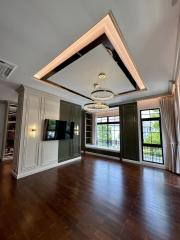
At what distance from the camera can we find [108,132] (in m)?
7.55

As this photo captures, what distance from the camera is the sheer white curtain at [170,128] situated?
14.5ft

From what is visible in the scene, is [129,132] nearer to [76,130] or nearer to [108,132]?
[108,132]

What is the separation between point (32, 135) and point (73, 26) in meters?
3.60

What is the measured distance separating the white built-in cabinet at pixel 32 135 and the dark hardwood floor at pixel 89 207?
544mm

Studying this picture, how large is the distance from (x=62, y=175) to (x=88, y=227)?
2.37m

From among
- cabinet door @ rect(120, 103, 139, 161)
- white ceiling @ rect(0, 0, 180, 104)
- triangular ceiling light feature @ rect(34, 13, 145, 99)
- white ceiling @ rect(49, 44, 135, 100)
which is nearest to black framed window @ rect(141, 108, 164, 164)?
cabinet door @ rect(120, 103, 139, 161)

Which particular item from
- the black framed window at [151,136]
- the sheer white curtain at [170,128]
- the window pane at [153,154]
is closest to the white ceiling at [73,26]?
the sheer white curtain at [170,128]

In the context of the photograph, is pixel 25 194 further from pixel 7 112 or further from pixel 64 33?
pixel 7 112

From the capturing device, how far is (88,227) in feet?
6.09

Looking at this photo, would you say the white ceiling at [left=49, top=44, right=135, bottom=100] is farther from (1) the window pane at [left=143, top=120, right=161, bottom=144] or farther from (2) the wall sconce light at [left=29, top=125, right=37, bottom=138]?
(1) the window pane at [left=143, top=120, right=161, bottom=144]

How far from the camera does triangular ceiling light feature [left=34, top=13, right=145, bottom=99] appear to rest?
1.88m

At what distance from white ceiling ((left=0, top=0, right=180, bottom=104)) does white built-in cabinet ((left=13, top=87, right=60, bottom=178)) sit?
1.69m

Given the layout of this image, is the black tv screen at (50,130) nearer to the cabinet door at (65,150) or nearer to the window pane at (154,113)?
the cabinet door at (65,150)

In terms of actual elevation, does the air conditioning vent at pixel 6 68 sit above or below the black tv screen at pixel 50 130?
above
